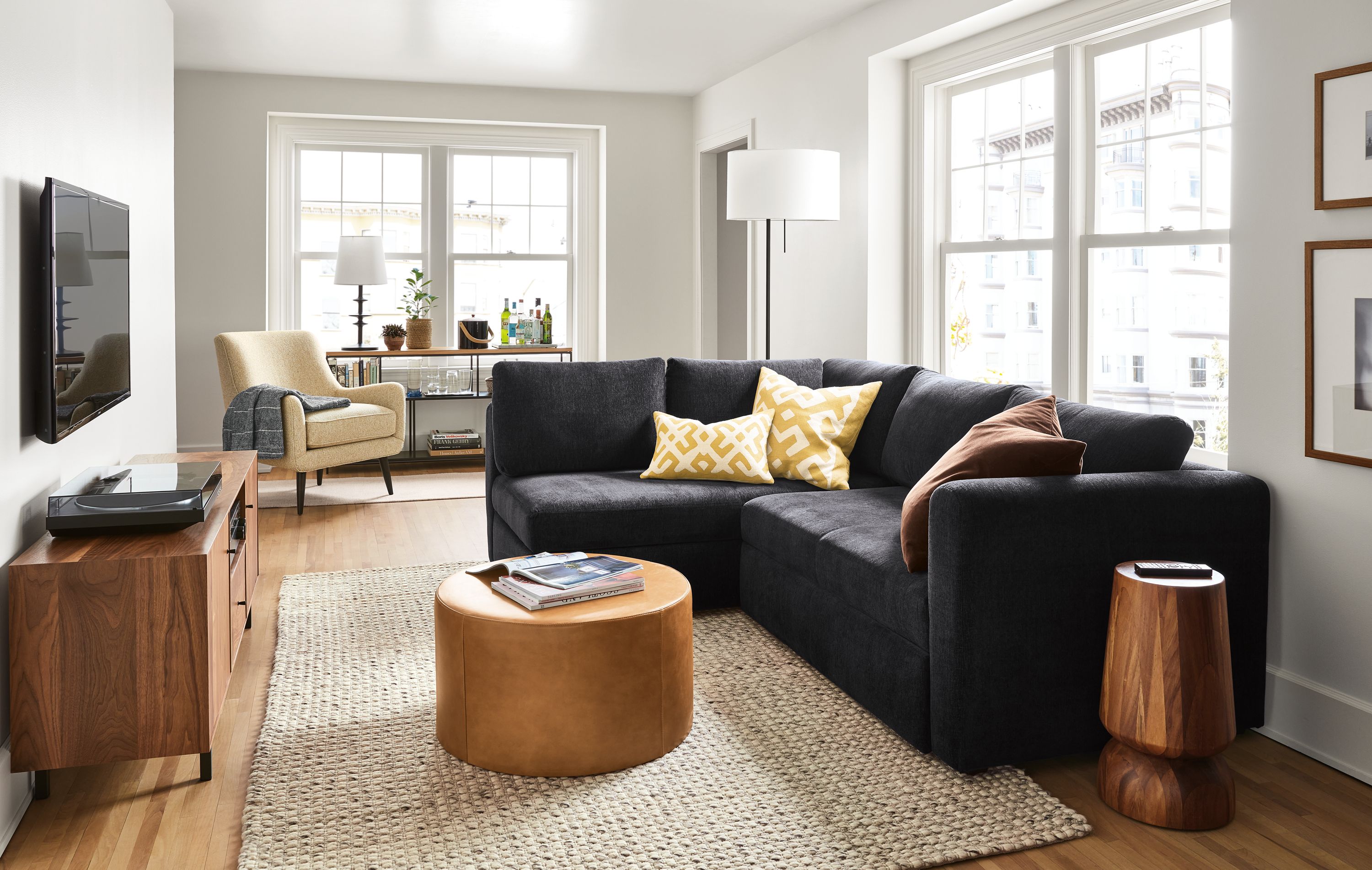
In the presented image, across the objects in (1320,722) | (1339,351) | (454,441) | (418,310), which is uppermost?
(418,310)

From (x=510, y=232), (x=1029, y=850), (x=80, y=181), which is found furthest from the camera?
(x=510, y=232)

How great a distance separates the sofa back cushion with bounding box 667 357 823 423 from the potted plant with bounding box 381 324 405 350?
3.30 m

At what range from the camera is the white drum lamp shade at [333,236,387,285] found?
6871mm

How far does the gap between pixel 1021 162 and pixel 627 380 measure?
6.16 feet

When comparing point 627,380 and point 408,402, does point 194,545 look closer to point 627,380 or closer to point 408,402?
point 627,380

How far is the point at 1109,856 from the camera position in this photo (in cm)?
212

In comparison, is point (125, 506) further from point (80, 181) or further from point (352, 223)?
point (352, 223)

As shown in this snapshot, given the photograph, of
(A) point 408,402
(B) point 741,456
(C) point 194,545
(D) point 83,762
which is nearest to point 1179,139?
(B) point 741,456

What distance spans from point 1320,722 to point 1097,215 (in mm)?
2166

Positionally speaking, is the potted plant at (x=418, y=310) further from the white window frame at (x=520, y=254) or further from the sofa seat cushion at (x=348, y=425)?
the sofa seat cushion at (x=348, y=425)

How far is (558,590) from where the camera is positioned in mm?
2553

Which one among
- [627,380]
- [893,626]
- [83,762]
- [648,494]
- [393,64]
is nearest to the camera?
[83,762]

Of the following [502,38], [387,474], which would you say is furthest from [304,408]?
[502,38]

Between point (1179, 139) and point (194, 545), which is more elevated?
point (1179, 139)
